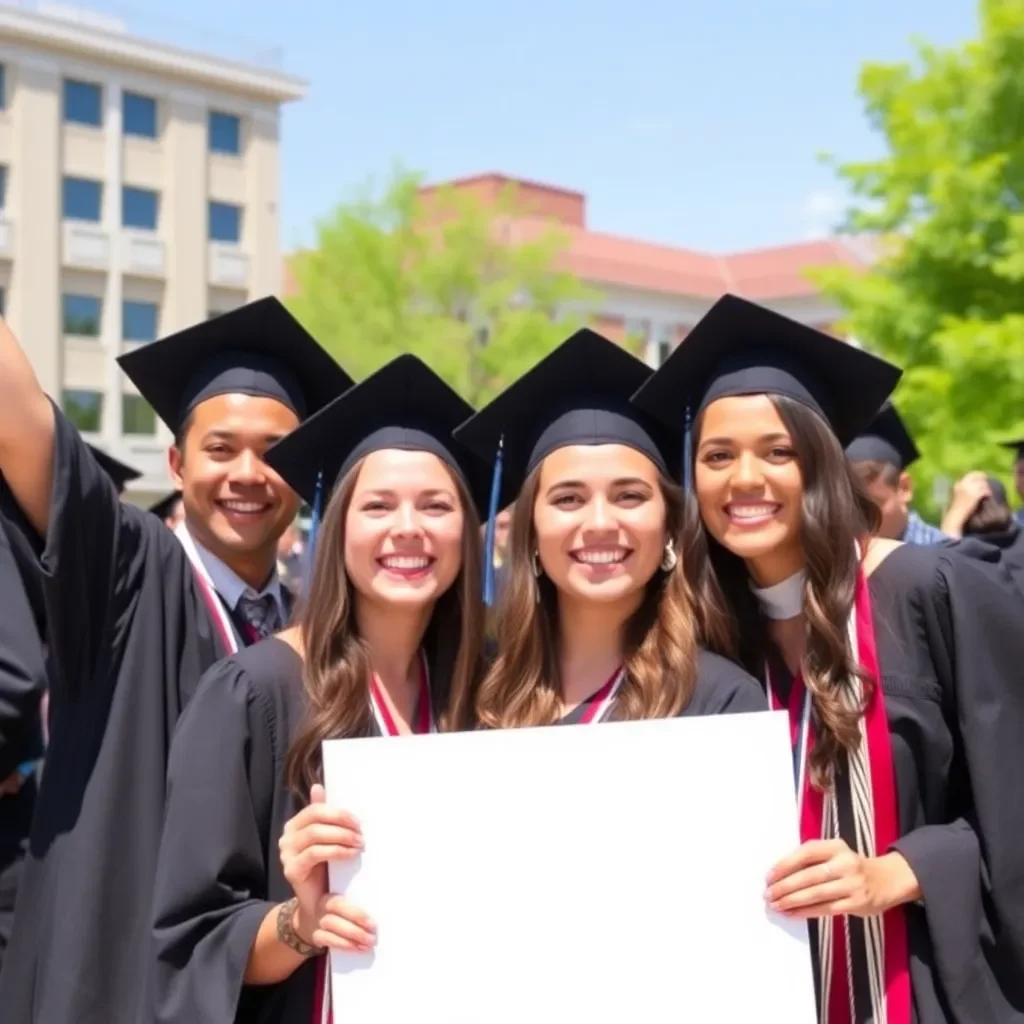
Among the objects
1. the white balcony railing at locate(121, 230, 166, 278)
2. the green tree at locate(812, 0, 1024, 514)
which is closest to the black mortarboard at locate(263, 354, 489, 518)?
the green tree at locate(812, 0, 1024, 514)

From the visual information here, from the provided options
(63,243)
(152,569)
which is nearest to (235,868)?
(152,569)

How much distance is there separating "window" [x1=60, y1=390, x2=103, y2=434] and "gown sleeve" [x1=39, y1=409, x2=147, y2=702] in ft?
106

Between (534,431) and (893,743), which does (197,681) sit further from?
(893,743)

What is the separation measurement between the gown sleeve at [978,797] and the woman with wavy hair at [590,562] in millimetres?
382

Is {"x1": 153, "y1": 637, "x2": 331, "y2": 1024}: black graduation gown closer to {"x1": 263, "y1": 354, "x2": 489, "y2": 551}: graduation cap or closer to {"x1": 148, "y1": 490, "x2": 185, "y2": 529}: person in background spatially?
{"x1": 263, "y1": 354, "x2": 489, "y2": 551}: graduation cap

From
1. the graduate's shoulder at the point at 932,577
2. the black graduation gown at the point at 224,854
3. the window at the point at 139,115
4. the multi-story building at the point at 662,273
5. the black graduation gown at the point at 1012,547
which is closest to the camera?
the black graduation gown at the point at 224,854

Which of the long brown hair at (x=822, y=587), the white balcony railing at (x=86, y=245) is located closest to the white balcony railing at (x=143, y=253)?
the white balcony railing at (x=86, y=245)

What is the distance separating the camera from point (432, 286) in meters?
30.8

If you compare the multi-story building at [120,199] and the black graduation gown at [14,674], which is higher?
the multi-story building at [120,199]

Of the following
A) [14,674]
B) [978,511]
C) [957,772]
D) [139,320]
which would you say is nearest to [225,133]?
[139,320]

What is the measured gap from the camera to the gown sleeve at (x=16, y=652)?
3244 millimetres

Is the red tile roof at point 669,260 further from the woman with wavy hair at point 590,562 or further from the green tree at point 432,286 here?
the woman with wavy hair at point 590,562

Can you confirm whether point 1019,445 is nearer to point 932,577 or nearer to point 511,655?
point 932,577

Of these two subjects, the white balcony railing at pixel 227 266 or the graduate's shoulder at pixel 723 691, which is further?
the white balcony railing at pixel 227 266
